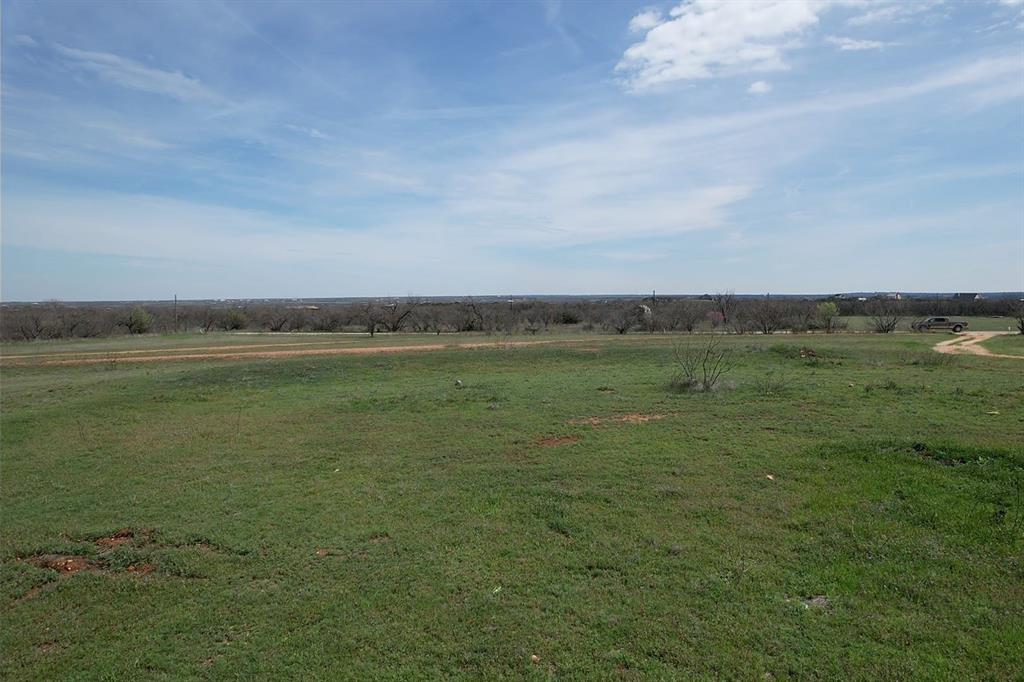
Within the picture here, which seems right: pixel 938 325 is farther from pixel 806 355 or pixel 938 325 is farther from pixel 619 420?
pixel 619 420

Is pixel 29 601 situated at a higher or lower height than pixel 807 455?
lower

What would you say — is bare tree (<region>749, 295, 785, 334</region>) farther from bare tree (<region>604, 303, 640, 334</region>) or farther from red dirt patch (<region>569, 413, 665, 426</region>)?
red dirt patch (<region>569, 413, 665, 426</region>)

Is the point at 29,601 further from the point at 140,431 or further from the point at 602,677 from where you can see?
the point at 140,431

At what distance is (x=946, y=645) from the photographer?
15.1 feet

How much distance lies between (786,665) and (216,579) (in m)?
5.80

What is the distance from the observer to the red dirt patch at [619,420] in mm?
12667

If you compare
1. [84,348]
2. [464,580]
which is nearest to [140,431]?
[464,580]

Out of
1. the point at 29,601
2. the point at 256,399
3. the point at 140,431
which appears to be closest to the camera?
the point at 29,601

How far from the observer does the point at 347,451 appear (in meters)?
11.2

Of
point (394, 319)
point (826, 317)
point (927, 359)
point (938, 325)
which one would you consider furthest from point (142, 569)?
point (394, 319)

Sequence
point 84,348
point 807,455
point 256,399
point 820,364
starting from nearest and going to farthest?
point 807,455, point 256,399, point 820,364, point 84,348

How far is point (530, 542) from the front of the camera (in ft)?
22.3

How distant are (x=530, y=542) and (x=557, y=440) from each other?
471 centimetres

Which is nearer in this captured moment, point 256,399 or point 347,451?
point 347,451
